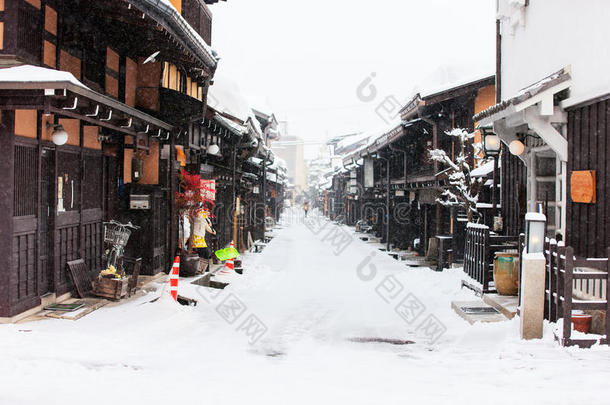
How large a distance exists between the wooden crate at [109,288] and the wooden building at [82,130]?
0.56 m

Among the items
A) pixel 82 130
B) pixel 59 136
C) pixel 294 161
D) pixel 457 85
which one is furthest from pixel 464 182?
pixel 294 161

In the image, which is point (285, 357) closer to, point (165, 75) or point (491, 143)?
point (491, 143)

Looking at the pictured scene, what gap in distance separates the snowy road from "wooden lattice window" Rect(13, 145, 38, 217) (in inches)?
77.9

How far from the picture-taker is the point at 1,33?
302 inches

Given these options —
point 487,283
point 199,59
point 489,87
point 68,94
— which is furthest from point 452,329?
point 489,87

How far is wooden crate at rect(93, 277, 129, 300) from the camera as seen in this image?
9.82 meters

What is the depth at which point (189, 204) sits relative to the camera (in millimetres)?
14297

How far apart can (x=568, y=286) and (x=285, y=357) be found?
4.07 m

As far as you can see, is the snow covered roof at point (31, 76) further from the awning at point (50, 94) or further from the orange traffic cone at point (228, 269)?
the orange traffic cone at point (228, 269)

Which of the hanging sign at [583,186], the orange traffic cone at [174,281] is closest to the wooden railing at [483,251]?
the hanging sign at [583,186]

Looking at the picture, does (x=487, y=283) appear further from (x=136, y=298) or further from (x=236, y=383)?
(x=136, y=298)

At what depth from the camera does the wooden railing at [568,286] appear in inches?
251

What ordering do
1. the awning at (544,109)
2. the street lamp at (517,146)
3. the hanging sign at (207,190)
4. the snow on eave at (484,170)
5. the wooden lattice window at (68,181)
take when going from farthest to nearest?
the snow on eave at (484,170) → the hanging sign at (207,190) → the street lamp at (517,146) → the wooden lattice window at (68,181) → the awning at (544,109)

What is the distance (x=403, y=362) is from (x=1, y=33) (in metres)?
8.05
